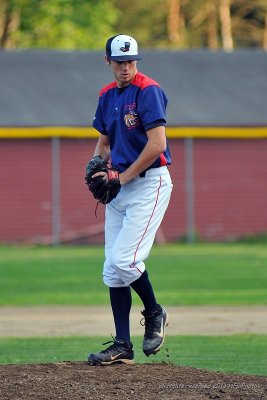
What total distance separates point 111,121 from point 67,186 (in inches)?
821

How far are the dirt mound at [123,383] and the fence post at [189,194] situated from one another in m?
21.2

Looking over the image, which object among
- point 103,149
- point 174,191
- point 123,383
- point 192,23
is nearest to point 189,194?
point 174,191

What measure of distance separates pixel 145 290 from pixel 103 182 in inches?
35.1

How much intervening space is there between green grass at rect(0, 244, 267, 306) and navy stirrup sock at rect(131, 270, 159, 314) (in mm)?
6400

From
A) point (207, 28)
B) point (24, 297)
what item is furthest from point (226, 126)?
point (207, 28)

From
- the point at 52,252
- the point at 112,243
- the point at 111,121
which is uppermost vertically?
the point at 111,121

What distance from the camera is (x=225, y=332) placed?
39.9 ft

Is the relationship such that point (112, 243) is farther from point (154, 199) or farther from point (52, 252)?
point (52, 252)

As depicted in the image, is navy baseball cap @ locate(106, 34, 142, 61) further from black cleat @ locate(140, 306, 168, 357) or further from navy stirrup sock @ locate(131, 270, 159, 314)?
black cleat @ locate(140, 306, 168, 357)

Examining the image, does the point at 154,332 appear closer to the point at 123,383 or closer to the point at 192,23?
the point at 123,383

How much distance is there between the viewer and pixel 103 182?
8195 mm

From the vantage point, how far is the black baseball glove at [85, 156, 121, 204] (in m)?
8.19

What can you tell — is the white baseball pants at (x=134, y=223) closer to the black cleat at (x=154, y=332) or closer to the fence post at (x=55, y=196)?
the black cleat at (x=154, y=332)

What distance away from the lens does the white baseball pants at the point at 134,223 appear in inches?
325
